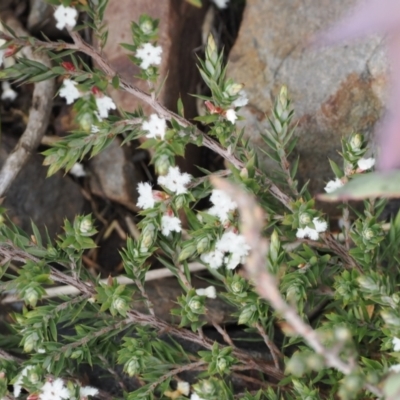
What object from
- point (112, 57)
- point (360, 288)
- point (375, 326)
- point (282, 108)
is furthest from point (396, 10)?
point (112, 57)

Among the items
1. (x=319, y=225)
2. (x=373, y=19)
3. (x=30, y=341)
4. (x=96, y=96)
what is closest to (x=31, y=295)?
(x=30, y=341)

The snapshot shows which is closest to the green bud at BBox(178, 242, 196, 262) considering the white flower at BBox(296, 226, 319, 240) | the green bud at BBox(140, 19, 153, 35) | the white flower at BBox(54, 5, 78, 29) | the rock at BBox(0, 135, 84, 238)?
the white flower at BBox(296, 226, 319, 240)

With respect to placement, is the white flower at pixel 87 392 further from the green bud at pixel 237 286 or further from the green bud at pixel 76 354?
the green bud at pixel 237 286

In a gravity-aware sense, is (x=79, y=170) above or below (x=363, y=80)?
below

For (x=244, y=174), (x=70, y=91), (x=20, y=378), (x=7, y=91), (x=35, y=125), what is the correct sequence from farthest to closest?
(x=7, y=91) → (x=35, y=125) → (x=70, y=91) → (x=20, y=378) → (x=244, y=174)

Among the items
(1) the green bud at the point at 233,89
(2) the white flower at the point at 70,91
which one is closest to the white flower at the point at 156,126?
(1) the green bud at the point at 233,89

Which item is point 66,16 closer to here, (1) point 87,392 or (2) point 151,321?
(2) point 151,321

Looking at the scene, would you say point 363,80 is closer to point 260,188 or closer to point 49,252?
point 260,188
